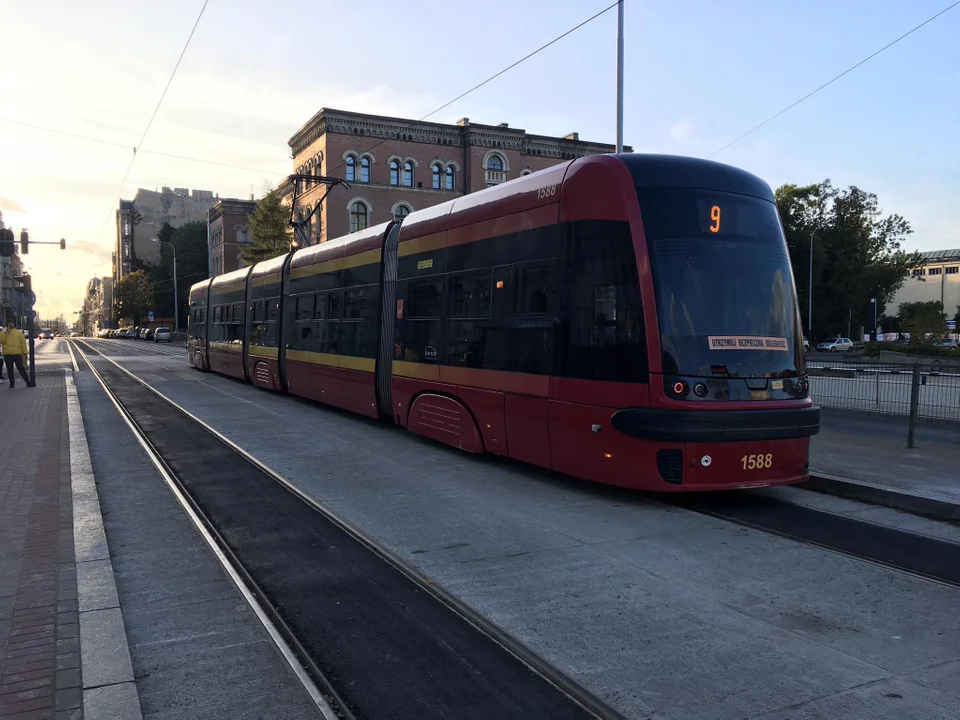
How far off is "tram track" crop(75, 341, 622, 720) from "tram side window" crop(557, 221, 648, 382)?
9.31 feet

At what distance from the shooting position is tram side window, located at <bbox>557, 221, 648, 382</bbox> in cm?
677

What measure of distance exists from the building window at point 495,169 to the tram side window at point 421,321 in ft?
146

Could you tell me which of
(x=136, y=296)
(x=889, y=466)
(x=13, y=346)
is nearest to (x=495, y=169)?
(x=13, y=346)

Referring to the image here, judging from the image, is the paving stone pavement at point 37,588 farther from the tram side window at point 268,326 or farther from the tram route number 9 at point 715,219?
the tram side window at point 268,326

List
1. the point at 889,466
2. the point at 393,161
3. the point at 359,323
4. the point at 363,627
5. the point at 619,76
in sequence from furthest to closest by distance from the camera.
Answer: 1. the point at 393,161
2. the point at 619,76
3. the point at 359,323
4. the point at 889,466
5. the point at 363,627

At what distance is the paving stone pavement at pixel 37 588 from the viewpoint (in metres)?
3.29

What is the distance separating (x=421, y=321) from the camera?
1026cm

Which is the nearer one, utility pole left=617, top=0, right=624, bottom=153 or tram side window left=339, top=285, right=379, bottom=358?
tram side window left=339, top=285, right=379, bottom=358

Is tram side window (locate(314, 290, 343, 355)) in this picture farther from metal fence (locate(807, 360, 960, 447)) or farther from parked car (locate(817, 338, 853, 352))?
parked car (locate(817, 338, 853, 352))

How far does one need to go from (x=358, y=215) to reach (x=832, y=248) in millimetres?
42765

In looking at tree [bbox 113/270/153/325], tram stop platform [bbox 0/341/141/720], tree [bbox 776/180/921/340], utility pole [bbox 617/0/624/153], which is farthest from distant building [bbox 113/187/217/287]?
tram stop platform [bbox 0/341/141/720]

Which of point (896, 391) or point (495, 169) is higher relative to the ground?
point (495, 169)

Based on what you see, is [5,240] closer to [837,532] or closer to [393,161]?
[837,532]

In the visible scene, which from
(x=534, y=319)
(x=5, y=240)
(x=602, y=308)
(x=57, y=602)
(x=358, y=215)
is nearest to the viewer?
(x=57, y=602)
